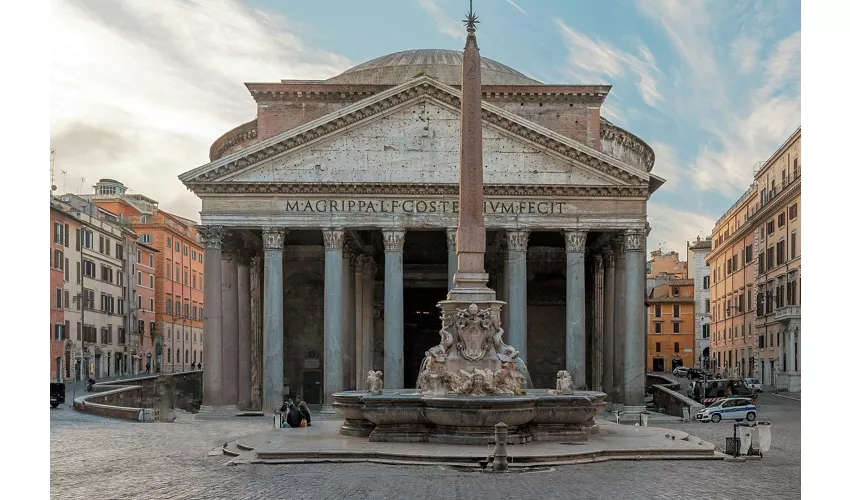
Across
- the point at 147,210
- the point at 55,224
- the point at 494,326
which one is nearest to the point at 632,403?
the point at 494,326

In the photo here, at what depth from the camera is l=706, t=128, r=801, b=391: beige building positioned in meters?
50.8

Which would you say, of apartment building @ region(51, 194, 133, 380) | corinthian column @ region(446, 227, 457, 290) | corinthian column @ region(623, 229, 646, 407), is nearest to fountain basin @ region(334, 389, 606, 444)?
corinthian column @ region(446, 227, 457, 290)

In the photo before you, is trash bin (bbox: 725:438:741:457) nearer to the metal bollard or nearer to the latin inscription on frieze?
the metal bollard

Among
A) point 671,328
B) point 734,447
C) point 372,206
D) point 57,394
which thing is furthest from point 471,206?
point 671,328

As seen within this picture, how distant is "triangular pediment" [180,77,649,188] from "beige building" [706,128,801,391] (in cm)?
1521

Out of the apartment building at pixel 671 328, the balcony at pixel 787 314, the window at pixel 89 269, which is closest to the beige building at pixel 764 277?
the balcony at pixel 787 314

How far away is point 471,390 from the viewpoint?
784 inches

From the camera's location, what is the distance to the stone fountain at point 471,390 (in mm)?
19484

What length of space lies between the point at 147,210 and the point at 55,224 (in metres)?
30.4

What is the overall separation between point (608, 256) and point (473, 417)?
26647 millimetres

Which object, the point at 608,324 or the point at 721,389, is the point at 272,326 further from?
the point at 721,389
